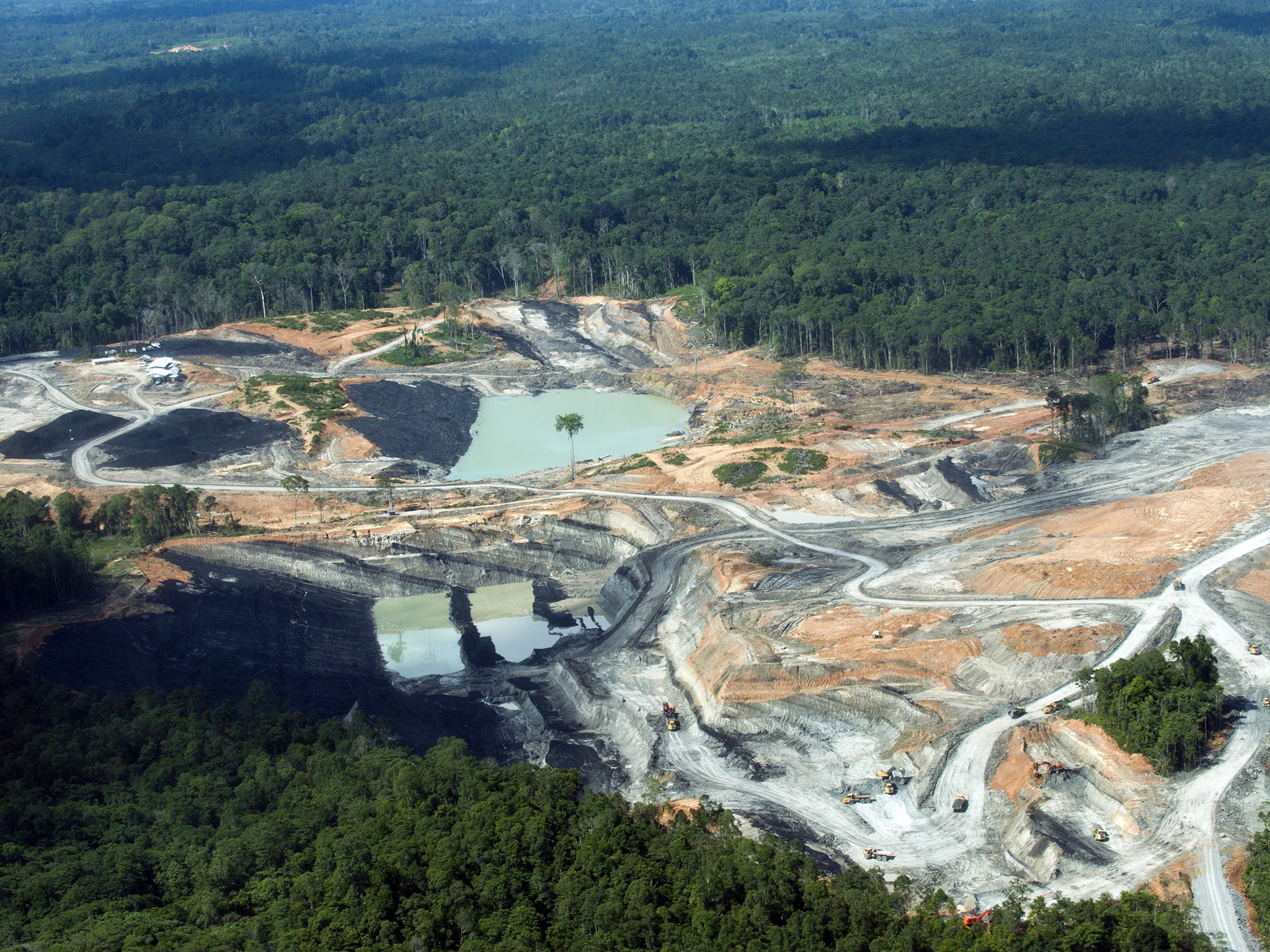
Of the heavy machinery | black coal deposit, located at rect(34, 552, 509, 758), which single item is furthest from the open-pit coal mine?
the heavy machinery

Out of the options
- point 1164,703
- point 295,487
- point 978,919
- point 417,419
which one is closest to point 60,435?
point 295,487

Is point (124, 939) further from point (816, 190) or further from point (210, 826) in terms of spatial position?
point (816, 190)

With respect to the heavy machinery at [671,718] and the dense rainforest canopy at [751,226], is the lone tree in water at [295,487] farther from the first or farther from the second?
the dense rainforest canopy at [751,226]

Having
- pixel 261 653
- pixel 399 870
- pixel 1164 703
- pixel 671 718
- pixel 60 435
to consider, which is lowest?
pixel 671 718

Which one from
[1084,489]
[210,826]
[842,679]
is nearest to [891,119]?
→ [1084,489]

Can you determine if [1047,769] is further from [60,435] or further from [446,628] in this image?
[60,435]

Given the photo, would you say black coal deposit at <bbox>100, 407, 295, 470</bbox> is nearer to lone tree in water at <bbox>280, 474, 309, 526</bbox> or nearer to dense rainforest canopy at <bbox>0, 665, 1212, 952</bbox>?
lone tree in water at <bbox>280, 474, 309, 526</bbox>

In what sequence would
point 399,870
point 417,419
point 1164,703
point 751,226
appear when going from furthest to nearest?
point 751,226
point 417,419
point 1164,703
point 399,870
